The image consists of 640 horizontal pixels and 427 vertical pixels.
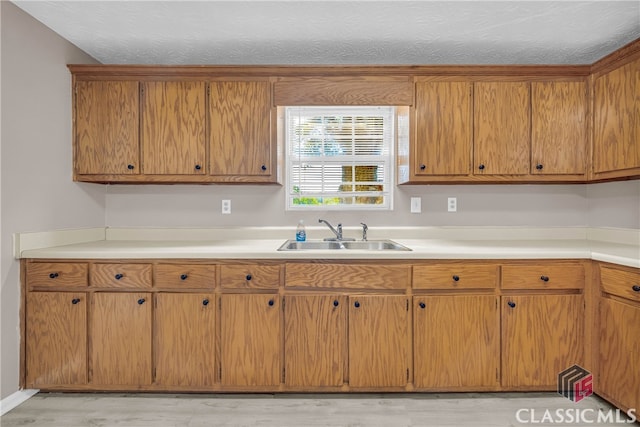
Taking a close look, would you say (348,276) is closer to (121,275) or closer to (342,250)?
(342,250)

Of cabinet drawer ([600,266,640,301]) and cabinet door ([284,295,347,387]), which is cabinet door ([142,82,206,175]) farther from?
cabinet drawer ([600,266,640,301])

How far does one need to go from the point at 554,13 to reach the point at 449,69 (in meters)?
0.63

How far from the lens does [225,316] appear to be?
2.07 meters

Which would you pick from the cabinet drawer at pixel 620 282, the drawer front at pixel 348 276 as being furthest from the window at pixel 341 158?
the cabinet drawer at pixel 620 282

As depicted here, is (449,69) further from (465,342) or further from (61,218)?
(61,218)

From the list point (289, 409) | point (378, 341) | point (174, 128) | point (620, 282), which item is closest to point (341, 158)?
point (174, 128)

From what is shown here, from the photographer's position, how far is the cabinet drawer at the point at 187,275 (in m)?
2.07

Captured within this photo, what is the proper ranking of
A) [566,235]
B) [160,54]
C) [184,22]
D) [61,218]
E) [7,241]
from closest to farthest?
[7,241], [184,22], [61,218], [160,54], [566,235]

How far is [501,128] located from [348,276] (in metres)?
1.52

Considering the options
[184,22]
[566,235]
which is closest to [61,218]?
[184,22]

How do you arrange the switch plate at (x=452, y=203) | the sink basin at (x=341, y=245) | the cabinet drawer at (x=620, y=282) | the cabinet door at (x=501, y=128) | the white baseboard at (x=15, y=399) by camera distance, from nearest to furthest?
the cabinet drawer at (x=620, y=282) < the white baseboard at (x=15, y=399) < the cabinet door at (x=501, y=128) < the sink basin at (x=341, y=245) < the switch plate at (x=452, y=203)

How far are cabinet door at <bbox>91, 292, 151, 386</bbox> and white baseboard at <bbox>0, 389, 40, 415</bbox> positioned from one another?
1.28 feet

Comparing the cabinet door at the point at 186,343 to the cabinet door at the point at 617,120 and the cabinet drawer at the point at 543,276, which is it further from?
the cabinet door at the point at 617,120

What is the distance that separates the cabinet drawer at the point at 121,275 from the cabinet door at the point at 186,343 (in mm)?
152
